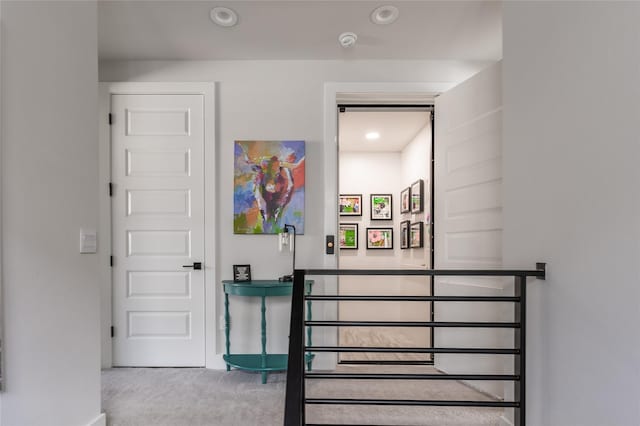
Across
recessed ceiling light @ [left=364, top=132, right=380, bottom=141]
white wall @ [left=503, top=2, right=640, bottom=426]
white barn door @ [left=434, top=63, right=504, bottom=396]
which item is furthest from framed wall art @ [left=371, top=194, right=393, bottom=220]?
white wall @ [left=503, top=2, right=640, bottom=426]

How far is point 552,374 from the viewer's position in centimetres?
137

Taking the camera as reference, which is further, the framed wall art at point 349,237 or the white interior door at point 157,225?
the framed wall art at point 349,237

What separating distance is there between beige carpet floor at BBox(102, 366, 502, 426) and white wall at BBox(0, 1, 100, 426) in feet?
1.36

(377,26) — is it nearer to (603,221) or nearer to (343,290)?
(603,221)

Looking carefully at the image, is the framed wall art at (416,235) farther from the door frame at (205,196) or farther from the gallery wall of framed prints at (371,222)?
the door frame at (205,196)

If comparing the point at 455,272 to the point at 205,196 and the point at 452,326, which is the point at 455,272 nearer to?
the point at 452,326

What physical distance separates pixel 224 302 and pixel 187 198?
91 cm

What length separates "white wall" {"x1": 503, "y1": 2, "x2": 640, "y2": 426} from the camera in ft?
3.47

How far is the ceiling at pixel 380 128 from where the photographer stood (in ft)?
11.7

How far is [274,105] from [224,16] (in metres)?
0.71

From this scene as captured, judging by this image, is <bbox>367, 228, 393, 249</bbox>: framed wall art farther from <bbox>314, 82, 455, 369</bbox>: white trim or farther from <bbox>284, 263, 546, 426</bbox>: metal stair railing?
<bbox>284, 263, 546, 426</bbox>: metal stair railing

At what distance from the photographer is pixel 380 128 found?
397 centimetres

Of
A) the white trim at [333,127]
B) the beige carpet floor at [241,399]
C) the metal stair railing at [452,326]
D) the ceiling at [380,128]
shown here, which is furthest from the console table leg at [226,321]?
the ceiling at [380,128]

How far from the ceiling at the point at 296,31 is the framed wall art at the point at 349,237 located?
8.95 feet
